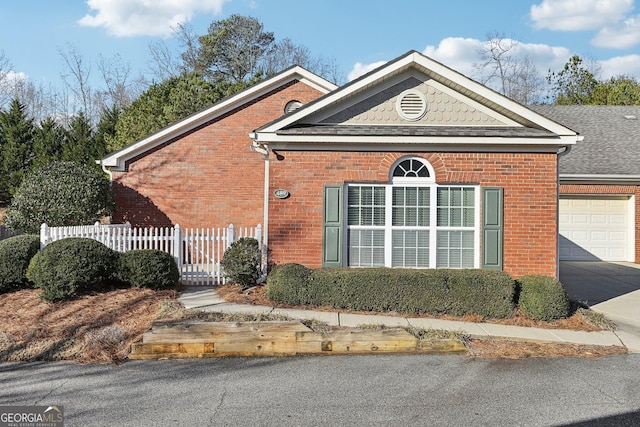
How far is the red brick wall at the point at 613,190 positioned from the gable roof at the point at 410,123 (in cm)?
779

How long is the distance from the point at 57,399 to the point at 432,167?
783 centimetres

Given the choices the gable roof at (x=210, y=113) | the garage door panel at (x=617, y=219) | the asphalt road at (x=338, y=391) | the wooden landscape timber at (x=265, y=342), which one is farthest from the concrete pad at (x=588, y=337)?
the garage door panel at (x=617, y=219)

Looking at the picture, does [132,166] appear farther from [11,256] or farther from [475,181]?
[475,181]

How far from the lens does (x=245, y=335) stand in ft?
24.1

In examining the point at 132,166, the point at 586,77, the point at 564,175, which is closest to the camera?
the point at 132,166

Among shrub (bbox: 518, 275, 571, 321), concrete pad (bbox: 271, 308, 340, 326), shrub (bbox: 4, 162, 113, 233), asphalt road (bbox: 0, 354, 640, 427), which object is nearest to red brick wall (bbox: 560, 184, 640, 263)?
shrub (bbox: 518, 275, 571, 321)

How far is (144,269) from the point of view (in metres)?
10.2

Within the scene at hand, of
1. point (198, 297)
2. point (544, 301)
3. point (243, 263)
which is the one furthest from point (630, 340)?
point (198, 297)

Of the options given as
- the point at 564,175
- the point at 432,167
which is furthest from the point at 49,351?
the point at 564,175

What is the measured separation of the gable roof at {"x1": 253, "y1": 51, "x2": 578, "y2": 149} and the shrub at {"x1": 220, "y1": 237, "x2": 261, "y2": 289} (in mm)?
2130

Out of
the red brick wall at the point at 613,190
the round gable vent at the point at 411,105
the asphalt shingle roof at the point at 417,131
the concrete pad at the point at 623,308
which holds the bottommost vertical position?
the concrete pad at the point at 623,308

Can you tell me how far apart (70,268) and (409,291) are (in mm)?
6133

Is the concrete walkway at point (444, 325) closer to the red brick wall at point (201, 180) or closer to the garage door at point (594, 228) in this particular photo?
the red brick wall at point (201, 180)

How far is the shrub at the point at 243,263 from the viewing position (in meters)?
10.6
